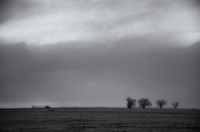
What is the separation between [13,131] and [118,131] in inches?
880

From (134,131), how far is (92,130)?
929 centimetres

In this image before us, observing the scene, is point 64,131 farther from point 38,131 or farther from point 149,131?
point 149,131

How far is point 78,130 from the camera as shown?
53.1 meters

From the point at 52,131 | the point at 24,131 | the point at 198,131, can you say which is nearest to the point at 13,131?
the point at 24,131

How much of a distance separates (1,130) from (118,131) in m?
Result: 25.2

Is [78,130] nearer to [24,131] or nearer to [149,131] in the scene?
[24,131]

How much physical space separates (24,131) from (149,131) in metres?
27.0

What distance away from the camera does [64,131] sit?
5081 cm

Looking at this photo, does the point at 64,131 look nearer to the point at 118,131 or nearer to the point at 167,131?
the point at 118,131

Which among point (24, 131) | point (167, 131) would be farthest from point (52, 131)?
point (167, 131)

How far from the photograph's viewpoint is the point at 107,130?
174 ft

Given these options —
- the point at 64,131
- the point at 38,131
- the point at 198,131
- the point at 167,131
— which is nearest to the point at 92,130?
the point at 64,131

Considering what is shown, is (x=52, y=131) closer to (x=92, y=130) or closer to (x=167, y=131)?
(x=92, y=130)

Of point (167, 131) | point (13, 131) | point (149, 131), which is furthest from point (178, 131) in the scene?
point (13, 131)
